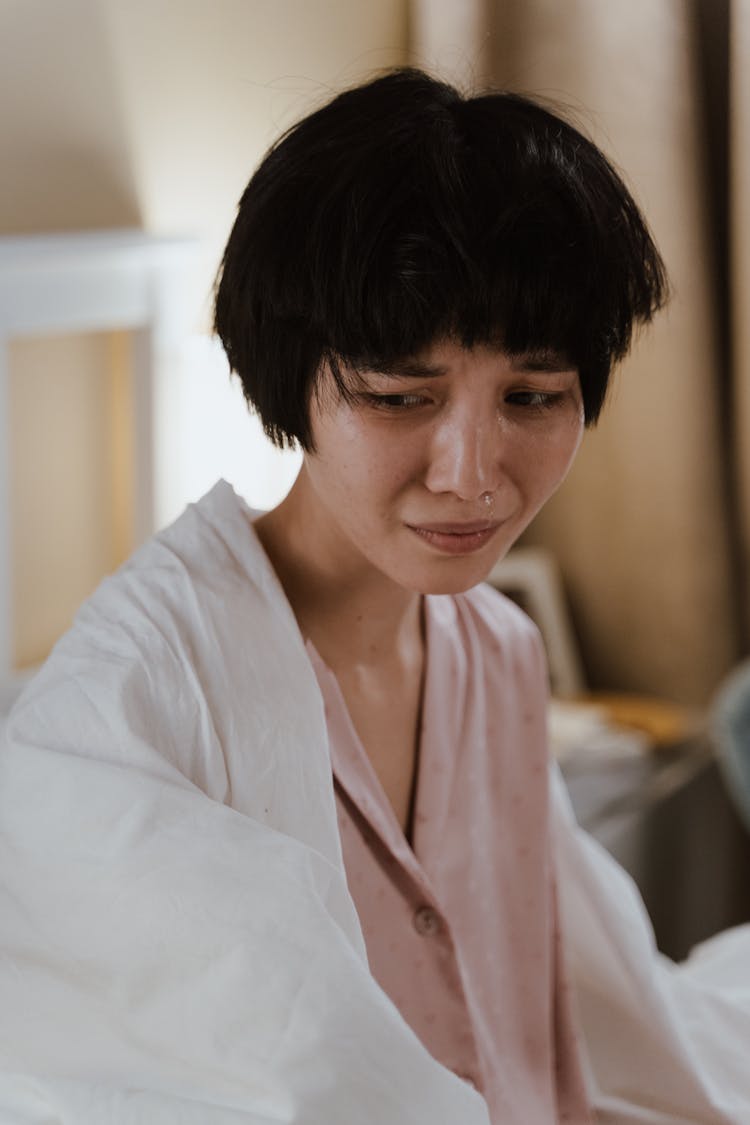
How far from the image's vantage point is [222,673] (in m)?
0.84

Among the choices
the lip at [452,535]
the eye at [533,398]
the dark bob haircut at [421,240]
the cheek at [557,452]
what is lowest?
the lip at [452,535]

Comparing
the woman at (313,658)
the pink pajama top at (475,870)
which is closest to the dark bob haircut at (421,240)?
the woman at (313,658)

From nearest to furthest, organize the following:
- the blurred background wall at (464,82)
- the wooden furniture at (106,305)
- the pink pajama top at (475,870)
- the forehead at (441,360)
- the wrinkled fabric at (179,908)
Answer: the wrinkled fabric at (179,908) → the forehead at (441,360) → the pink pajama top at (475,870) → the wooden furniture at (106,305) → the blurred background wall at (464,82)

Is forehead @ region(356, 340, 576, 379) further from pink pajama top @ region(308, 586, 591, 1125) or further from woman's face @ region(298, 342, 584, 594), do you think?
pink pajama top @ region(308, 586, 591, 1125)

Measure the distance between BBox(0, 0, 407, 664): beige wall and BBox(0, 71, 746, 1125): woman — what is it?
0.88m

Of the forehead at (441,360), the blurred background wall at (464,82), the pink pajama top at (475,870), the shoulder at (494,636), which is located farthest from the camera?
the blurred background wall at (464,82)

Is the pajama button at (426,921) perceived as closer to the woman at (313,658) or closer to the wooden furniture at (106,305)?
the woman at (313,658)

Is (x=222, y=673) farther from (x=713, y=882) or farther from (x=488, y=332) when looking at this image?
(x=713, y=882)

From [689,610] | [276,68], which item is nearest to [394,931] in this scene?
[276,68]

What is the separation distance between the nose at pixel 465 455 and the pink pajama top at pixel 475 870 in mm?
221

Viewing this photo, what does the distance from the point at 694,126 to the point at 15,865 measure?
1954 millimetres

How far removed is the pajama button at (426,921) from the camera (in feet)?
3.22

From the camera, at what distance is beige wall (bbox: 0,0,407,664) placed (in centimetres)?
169

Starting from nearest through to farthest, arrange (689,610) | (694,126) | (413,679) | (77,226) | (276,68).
Answer: (413,679) < (77,226) < (276,68) < (694,126) < (689,610)
